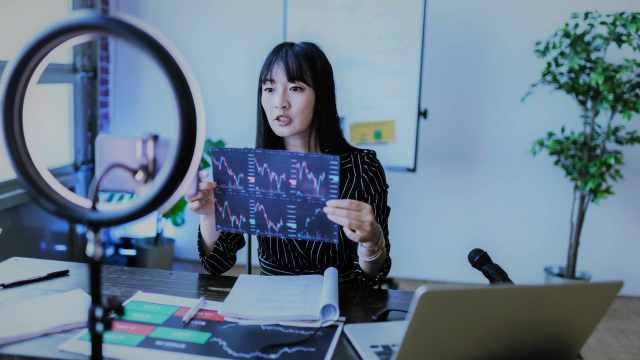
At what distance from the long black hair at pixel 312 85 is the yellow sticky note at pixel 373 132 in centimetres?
159

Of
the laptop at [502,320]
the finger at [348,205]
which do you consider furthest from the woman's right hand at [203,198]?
the laptop at [502,320]

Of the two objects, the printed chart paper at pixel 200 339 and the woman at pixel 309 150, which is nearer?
the printed chart paper at pixel 200 339

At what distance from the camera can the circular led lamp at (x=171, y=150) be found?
0.54 meters

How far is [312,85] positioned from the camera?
1621 millimetres

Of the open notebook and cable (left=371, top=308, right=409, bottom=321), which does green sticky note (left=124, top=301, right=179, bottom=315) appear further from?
cable (left=371, top=308, right=409, bottom=321)

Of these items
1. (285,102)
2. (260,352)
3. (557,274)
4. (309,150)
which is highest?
(285,102)

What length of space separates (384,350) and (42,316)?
0.69 metres

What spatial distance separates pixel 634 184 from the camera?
3.23 m

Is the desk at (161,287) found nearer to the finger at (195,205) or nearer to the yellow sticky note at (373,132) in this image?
the finger at (195,205)

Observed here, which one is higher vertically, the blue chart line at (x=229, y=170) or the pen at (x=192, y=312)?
the blue chart line at (x=229, y=170)

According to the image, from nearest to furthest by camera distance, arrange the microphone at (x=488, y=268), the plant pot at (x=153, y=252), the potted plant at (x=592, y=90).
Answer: the microphone at (x=488, y=268) → the potted plant at (x=592, y=90) → the plant pot at (x=153, y=252)

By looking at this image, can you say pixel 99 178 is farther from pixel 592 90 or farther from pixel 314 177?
pixel 592 90

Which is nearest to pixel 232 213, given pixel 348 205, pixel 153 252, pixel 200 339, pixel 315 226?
pixel 315 226

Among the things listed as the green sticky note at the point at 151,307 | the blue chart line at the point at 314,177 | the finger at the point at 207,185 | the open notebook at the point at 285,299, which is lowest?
the green sticky note at the point at 151,307
